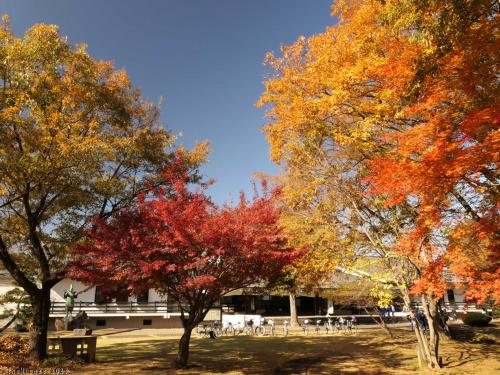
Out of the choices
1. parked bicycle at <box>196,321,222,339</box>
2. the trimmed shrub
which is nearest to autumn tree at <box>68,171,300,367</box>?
parked bicycle at <box>196,321,222,339</box>

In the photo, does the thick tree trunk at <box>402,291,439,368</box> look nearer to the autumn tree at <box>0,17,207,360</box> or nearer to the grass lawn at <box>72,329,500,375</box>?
the grass lawn at <box>72,329,500,375</box>

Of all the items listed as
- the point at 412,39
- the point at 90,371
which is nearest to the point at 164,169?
the point at 90,371

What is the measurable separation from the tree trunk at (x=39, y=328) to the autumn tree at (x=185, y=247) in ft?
8.73

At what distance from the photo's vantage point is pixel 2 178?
10.3 meters

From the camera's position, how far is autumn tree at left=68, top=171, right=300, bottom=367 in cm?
1027

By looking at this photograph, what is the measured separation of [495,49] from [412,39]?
247 cm

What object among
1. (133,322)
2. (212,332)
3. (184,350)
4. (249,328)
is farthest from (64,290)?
(184,350)

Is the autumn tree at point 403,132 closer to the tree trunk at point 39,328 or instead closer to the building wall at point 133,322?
the tree trunk at point 39,328

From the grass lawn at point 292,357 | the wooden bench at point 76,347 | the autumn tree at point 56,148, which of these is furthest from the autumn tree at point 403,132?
the wooden bench at point 76,347

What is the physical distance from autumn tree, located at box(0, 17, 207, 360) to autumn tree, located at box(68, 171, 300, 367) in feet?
6.62

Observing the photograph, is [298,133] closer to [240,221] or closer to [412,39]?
[240,221]

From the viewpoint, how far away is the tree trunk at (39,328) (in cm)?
1192

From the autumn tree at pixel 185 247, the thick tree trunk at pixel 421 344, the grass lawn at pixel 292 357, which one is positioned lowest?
the grass lawn at pixel 292 357

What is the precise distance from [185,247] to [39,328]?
6182 millimetres
